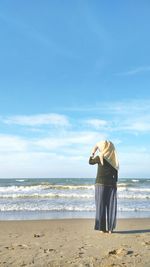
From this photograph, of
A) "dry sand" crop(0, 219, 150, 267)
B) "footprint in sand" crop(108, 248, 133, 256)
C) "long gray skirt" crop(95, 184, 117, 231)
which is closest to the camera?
"dry sand" crop(0, 219, 150, 267)

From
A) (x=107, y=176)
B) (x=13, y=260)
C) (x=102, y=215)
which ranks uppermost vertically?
→ (x=107, y=176)

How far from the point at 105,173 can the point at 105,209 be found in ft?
2.36

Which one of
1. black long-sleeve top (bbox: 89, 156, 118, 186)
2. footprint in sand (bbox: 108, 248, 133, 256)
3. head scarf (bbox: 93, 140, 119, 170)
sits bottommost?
footprint in sand (bbox: 108, 248, 133, 256)

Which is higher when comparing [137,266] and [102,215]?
[102,215]

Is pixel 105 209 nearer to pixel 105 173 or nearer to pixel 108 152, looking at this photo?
pixel 105 173

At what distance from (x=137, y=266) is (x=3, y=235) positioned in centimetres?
352

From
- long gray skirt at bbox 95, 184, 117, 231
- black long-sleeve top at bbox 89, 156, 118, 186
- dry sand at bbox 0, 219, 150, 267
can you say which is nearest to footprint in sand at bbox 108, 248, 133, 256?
dry sand at bbox 0, 219, 150, 267

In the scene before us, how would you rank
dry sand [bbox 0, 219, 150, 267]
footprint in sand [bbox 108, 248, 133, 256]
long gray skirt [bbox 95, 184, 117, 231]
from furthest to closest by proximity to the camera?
long gray skirt [bbox 95, 184, 117, 231] → footprint in sand [bbox 108, 248, 133, 256] → dry sand [bbox 0, 219, 150, 267]

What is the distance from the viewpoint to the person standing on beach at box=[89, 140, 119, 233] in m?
7.79

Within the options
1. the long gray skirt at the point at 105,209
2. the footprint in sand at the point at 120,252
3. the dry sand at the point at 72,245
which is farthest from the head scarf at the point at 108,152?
the footprint in sand at the point at 120,252

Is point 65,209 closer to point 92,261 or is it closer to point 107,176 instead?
point 107,176

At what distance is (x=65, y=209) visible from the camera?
530 inches

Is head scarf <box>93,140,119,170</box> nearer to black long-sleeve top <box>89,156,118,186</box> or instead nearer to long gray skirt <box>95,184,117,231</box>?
black long-sleeve top <box>89,156,118,186</box>

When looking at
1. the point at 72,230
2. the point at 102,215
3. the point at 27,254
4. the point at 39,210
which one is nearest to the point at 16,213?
the point at 39,210
